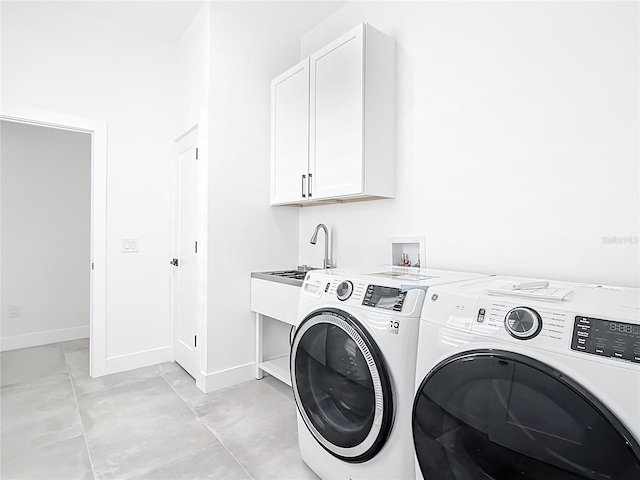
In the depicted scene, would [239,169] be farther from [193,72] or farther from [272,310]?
[272,310]

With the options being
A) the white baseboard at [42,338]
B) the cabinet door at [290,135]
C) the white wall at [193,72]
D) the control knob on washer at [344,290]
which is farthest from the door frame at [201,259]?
the white baseboard at [42,338]

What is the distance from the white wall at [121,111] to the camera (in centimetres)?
256

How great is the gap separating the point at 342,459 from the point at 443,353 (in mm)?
689

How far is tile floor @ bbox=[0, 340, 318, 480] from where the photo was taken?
Result: 5.56ft

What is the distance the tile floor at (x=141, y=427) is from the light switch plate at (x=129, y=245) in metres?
0.97

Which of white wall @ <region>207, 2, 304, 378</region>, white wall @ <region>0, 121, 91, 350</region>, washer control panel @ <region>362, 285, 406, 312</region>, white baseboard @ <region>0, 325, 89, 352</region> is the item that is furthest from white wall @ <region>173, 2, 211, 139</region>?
white baseboard @ <region>0, 325, 89, 352</region>

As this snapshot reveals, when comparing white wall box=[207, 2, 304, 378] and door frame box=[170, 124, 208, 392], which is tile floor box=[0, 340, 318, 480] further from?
white wall box=[207, 2, 304, 378]

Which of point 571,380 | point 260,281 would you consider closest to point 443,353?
point 571,380

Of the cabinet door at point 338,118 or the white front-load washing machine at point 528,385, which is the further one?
the cabinet door at point 338,118

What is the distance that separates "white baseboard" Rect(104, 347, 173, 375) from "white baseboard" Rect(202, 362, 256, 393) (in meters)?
0.70

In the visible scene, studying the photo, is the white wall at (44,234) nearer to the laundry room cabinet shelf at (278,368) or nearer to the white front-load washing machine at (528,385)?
the laundry room cabinet shelf at (278,368)

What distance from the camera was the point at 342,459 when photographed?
1443mm

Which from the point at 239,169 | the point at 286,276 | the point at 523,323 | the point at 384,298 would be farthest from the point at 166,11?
the point at 523,323

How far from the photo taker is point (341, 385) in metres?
1.44
